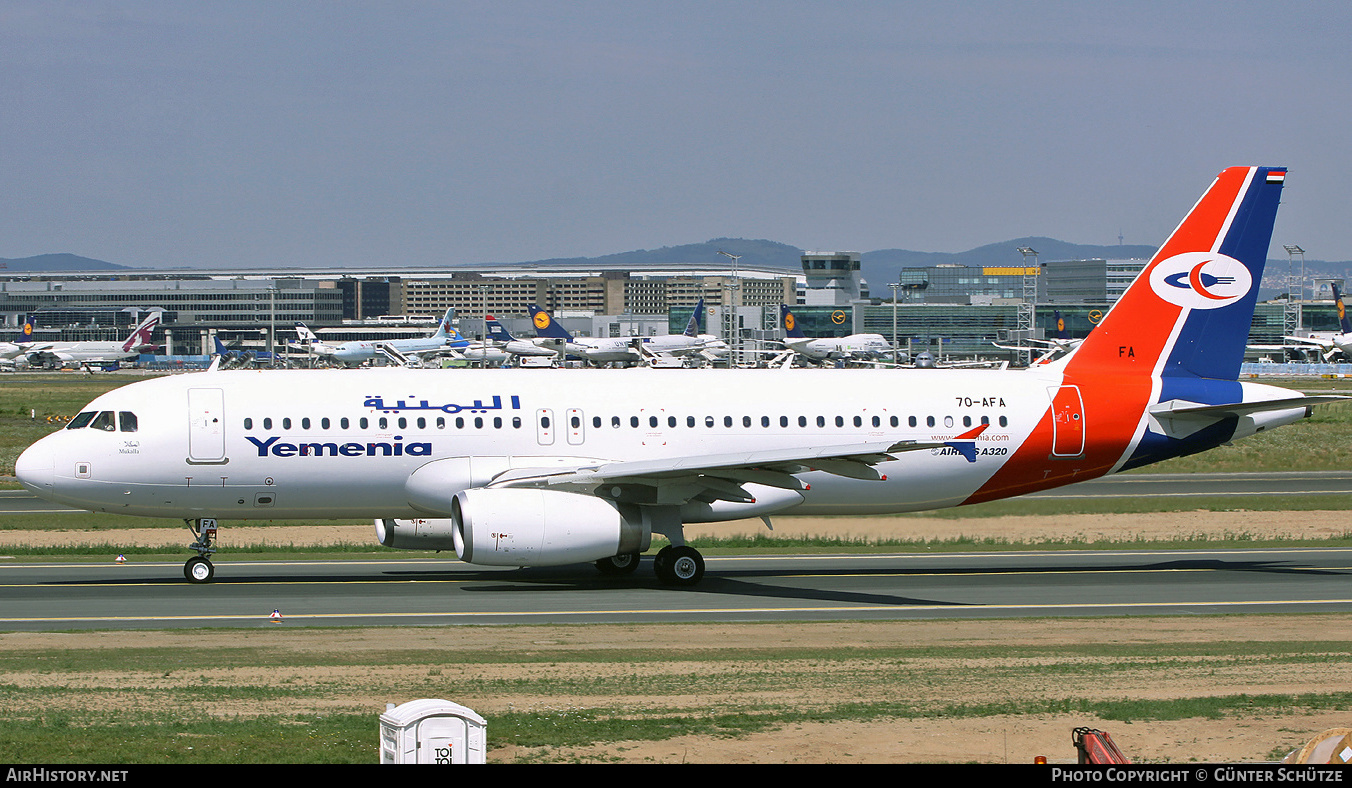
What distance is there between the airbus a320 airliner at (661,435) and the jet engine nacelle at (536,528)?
42mm

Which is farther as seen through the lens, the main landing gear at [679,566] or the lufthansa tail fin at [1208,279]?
the lufthansa tail fin at [1208,279]

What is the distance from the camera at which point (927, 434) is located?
96.5 feet

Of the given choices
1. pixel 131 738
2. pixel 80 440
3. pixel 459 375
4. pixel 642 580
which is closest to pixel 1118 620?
pixel 642 580

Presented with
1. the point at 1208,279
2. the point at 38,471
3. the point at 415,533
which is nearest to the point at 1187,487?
the point at 1208,279

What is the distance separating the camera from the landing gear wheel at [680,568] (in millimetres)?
27422

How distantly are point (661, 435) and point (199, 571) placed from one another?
988cm

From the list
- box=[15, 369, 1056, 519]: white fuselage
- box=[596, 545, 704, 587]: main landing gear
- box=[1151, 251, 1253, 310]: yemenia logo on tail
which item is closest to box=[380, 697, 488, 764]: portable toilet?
box=[596, 545, 704, 587]: main landing gear

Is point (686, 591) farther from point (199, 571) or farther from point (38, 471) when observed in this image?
point (38, 471)

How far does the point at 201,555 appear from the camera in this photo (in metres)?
27.9

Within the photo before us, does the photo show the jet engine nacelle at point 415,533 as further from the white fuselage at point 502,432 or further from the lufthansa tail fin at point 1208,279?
the lufthansa tail fin at point 1208,279

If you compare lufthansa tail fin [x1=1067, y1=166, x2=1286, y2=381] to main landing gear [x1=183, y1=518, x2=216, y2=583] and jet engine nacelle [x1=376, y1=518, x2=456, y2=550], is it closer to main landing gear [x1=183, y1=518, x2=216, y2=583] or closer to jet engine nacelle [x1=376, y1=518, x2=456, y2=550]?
jet engine nacelle [x1=376, y1=518, x2=456, y2=550]

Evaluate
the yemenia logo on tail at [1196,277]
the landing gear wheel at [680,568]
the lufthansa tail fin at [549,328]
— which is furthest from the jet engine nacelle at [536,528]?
the lufthansa tail fin at [549,328]

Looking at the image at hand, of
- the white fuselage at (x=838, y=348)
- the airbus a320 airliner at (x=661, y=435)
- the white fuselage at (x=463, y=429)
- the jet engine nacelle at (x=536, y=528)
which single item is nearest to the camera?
the jet engine nacelle at (x=536, y=528)
